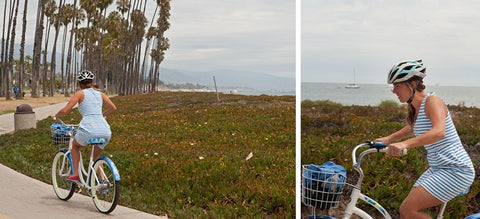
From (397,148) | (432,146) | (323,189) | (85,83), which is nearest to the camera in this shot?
(397,148)

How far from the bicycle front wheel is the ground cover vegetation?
1.67 m

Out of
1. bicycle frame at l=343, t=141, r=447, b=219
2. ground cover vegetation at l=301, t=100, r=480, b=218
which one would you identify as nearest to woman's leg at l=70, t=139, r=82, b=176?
ground cover vegetation at l=301, t=100, r=480, b=218

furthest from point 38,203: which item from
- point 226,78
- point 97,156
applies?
point 226,78

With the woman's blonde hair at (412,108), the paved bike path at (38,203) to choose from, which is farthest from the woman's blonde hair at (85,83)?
the woman's blonde hair at (412,108)

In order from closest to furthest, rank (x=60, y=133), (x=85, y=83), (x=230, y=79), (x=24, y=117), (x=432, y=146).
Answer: (x=432, y=146), (x=85, y=83), (x=60, y=133), (x=24, y=117), (x=230, y=79)

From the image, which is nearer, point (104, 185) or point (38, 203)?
point (104, 185)

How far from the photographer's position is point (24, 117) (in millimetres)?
5223

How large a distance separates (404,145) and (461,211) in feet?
5.44

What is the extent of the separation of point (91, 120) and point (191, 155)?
4.93ft

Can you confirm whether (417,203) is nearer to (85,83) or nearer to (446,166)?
(446,166)

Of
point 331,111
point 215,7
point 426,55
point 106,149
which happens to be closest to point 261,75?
point 215,7

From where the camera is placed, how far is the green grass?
4.44 meters

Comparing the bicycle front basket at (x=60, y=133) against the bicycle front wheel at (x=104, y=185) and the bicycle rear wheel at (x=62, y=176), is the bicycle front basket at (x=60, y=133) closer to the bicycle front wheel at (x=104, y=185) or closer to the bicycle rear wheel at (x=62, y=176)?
the bicycle rear wheel at (x=62, y=176)

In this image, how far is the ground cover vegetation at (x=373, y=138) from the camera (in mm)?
3799
